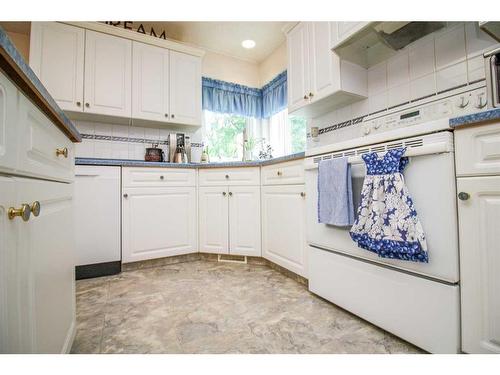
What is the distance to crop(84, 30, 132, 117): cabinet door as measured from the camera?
7.25ft

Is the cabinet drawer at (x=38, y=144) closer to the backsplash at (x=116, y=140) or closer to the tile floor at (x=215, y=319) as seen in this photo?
the tile floor at (x=215, y=319)

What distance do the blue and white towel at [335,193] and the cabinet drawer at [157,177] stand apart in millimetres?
1306

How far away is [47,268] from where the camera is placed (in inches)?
27.1

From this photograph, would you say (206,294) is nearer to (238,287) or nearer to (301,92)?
(238,287)

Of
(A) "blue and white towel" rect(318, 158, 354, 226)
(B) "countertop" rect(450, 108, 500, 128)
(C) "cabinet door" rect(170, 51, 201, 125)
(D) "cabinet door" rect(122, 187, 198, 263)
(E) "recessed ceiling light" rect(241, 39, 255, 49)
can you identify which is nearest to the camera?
(B) "countertop" rect(450, 108, 500, 128)

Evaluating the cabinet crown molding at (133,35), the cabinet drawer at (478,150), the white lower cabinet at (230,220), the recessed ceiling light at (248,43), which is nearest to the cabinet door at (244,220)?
the white lower cabinet at (230,220)

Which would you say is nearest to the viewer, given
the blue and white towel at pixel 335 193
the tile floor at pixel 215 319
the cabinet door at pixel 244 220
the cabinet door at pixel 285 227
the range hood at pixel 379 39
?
the tile floor at pixel 215 319

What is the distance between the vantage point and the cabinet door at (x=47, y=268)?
0.55 meters

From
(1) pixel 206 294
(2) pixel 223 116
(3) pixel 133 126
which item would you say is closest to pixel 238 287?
(1) pixel 206 294

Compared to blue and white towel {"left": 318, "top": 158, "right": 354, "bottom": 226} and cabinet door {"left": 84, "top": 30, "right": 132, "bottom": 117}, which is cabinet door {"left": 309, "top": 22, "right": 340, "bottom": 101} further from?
cabinet door {"left": 84, "top": 30, "right": 132, "bottom": 117}

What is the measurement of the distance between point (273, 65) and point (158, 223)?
7.69ft

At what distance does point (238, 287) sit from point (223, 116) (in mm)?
2258

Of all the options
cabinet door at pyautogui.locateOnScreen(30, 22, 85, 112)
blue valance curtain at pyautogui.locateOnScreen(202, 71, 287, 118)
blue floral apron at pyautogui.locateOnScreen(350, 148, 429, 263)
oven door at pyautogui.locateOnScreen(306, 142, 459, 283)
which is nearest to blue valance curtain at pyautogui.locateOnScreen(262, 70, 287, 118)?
blue valance curtain at pyautogui.locateOnScreen(202, 71, 287, 118)

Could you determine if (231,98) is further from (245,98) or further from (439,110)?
(439,110)
